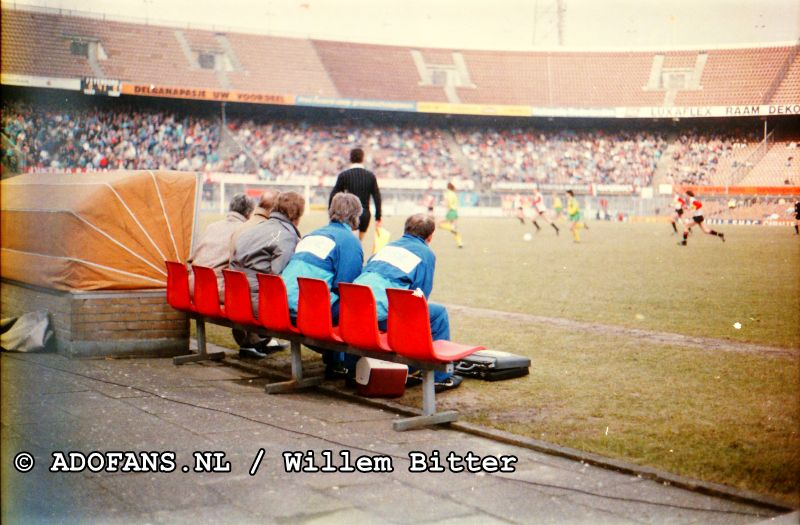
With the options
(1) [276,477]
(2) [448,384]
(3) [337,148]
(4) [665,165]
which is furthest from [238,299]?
(3) [337,148]

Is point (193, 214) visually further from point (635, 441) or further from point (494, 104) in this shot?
point (494, 104)

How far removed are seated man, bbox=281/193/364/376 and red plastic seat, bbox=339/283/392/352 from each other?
0.69 metres

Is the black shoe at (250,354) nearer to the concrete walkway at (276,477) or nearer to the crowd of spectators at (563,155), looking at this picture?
the concrete walkway at (276,477)

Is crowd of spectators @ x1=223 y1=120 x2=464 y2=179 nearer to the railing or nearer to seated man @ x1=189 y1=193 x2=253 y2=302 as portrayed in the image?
the railing

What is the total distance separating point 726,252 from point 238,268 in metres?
15.7

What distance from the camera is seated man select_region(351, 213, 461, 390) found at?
6.23 meters

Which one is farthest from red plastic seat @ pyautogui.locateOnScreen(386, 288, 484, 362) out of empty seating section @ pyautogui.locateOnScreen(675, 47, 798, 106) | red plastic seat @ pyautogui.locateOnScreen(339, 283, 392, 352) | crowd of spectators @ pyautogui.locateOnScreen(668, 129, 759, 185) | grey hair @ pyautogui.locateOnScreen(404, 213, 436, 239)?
crowd of spectators @ pyautogui.locateOnScreen(668, 129, 759, 185)

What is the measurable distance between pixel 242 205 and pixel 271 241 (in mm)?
1376

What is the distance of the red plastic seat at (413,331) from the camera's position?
5332 millimetres

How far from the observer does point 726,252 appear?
20.3 metres

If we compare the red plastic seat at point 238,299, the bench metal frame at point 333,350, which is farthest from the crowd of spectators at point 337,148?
the red plastic seat at point 238,299

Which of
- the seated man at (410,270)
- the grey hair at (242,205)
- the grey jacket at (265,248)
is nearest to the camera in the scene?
the seated man at (410,270)

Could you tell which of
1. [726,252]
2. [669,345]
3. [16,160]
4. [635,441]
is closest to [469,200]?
[726,252]

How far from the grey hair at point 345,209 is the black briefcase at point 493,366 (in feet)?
4.90
